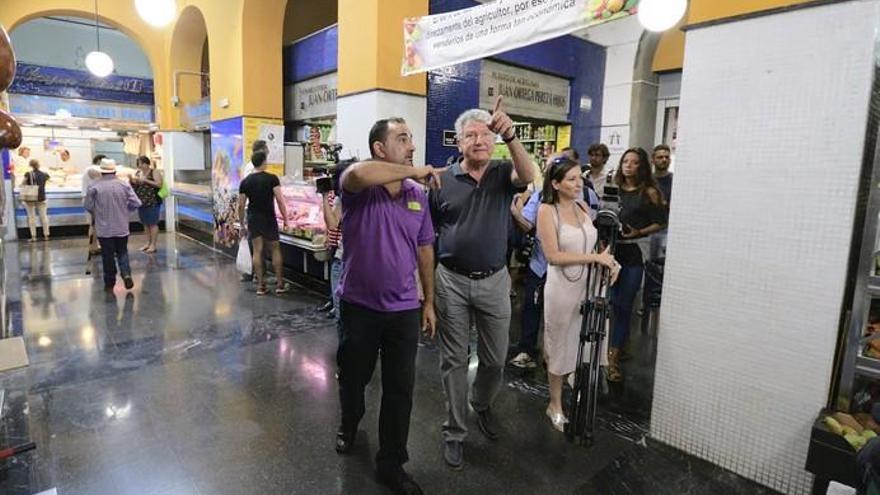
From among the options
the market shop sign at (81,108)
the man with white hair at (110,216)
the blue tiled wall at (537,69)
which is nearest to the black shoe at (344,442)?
the blue tiled wall at (537,69)

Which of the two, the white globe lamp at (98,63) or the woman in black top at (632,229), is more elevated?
the white globe lamp at (98,63)

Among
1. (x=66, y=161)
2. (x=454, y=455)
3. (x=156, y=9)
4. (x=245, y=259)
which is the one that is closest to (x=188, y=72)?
(x=66, y=161)

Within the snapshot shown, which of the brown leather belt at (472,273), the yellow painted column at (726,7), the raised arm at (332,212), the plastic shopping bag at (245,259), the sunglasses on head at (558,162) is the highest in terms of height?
the yellow painted column at (726,7)

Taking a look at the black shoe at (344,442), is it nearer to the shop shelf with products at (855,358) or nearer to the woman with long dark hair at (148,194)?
the shop shelf with products at (855,358)

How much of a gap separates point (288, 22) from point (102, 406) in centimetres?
727

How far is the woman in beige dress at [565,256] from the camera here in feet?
8.41

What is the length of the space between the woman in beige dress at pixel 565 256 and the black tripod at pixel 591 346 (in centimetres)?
5

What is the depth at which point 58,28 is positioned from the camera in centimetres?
1123

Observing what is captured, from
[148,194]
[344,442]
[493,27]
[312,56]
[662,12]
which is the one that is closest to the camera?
[344,442]

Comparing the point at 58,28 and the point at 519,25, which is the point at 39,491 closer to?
the point at 519,25

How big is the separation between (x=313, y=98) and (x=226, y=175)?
1.87 meters

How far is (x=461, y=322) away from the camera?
2.37 meters

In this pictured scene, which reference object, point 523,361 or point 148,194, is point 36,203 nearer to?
point 148,194

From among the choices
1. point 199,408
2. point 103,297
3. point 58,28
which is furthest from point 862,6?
point 58,28
